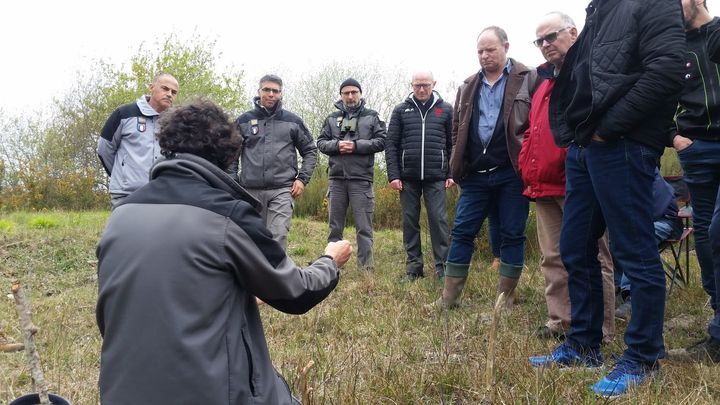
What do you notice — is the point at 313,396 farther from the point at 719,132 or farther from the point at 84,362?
the point at 719,132

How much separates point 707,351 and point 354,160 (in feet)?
14.5

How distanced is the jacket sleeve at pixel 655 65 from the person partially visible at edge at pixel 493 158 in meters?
1.67

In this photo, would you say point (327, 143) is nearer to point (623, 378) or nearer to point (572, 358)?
point (572, 358)

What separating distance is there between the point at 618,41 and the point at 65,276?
6.55m

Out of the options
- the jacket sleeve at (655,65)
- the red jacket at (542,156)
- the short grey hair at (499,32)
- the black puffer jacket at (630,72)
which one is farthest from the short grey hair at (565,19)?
the short grey hair at (499,32)

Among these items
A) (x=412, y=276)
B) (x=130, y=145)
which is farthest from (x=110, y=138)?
(x=412, y=276)

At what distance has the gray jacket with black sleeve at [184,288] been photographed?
1.79m

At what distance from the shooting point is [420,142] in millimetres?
6281

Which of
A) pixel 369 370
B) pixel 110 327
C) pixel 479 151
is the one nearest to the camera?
pixel 110 327

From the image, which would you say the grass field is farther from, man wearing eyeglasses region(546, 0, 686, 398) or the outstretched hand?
the outstretched hand

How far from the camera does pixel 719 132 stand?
11.4 ft

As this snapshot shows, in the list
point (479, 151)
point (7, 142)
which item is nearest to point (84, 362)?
point (479, 151)

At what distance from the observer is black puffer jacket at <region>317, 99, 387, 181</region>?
22.4 ft

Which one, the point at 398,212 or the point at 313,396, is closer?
the point at 313,396
